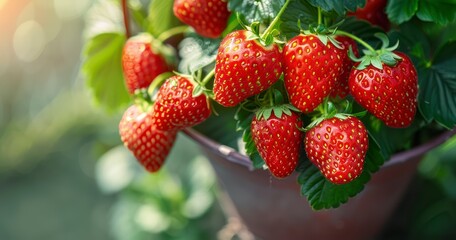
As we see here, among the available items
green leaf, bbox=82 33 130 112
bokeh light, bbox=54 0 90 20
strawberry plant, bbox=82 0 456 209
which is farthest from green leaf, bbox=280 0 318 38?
bokeh light, bbox=54 0 90 20

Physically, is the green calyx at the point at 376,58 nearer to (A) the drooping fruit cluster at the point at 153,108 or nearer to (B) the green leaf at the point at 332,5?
(B) the green leaf at the point at 332,5

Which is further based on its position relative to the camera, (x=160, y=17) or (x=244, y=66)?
(x=160, y=17)

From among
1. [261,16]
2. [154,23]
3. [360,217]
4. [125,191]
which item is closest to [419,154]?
[360,217]

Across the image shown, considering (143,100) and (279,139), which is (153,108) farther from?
(279,139)

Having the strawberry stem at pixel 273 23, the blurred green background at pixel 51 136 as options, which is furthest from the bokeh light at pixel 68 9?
the strawberry stem at pixel 273 23

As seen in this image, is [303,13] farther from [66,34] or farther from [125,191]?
[66,34]

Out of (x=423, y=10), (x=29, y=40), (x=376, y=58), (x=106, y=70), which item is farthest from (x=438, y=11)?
(x=29, y=40)
